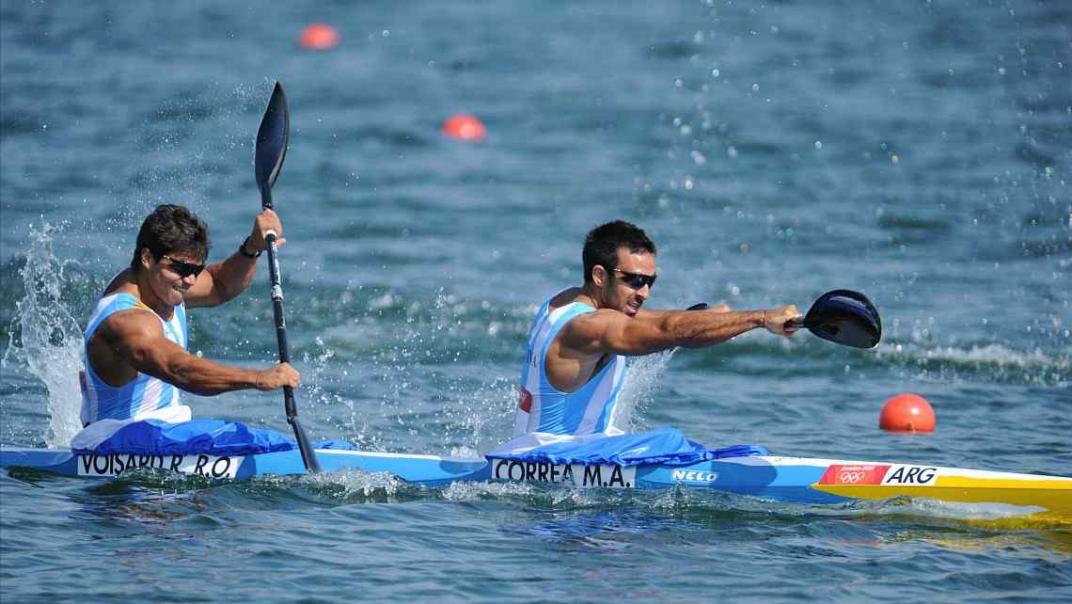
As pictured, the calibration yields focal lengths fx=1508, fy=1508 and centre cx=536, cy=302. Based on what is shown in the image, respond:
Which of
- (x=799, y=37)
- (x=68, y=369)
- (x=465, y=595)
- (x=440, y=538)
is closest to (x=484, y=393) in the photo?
(x=68, y=369)

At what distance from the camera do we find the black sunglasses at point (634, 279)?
7.76 m

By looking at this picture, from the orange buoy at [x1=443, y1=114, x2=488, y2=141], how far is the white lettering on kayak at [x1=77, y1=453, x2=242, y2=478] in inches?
510

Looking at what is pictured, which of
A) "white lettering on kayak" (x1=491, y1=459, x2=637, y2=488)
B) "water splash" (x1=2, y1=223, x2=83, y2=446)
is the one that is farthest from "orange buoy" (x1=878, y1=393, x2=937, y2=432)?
"water splash" (x1=2, y1=223, x2=83, y2=446)

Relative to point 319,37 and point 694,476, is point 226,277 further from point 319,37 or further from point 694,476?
point 319,37

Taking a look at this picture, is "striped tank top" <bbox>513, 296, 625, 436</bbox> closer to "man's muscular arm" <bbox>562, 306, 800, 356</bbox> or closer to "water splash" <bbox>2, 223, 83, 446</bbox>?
"man's muscular arm" <bbox>562, 306, 800, 356</bbox>

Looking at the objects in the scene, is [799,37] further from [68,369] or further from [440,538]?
[440,538]

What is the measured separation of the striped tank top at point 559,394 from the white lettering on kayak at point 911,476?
1.52 meters

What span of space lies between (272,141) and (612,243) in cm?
317

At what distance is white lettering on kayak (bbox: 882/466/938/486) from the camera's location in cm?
792

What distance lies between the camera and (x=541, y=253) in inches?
635

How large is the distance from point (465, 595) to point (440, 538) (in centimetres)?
84

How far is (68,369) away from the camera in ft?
32.3

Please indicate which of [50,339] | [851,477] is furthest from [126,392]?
[50,339]

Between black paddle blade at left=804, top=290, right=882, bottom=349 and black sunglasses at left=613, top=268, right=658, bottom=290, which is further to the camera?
black sunglasses at left=613, top=268, right=658, bottom=290
